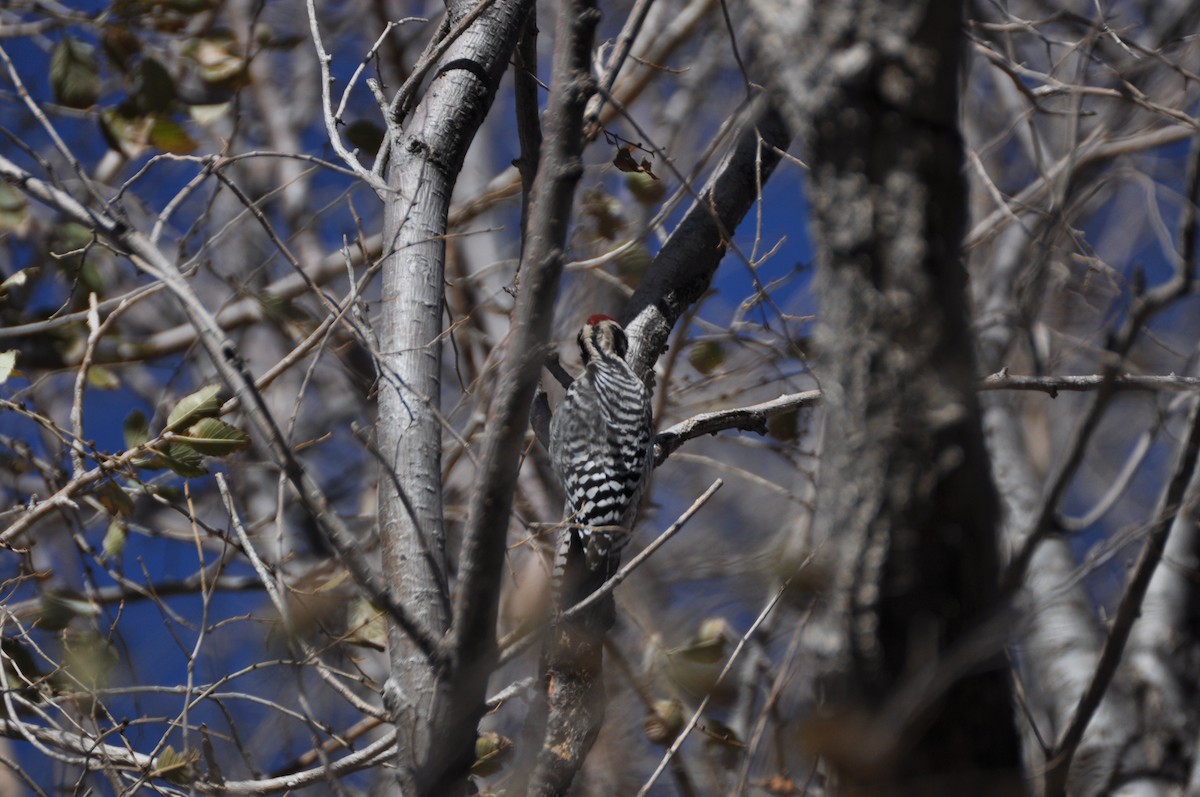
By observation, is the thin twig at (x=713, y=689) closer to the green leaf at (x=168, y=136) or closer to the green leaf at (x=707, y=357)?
the green leaf at (x=707, y=357)

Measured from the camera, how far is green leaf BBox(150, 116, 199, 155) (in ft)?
15.3

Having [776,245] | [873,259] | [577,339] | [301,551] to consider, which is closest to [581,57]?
[873,259]

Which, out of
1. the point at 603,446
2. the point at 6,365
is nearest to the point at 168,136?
the point at 6,365

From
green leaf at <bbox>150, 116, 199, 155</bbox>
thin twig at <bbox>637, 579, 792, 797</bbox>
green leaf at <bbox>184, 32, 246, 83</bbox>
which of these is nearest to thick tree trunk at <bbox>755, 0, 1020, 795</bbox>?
thin twig at <bbox>637, 579, 792, 797</bbox>

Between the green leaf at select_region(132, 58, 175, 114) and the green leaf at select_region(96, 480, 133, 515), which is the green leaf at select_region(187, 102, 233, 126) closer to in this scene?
the green leaf at select_region(132, 58, 175, 114)

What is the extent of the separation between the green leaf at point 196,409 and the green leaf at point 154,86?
2026 millimetres

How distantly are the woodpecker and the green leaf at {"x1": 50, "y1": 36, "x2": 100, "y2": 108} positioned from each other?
8.45 ft

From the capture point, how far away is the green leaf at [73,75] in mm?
4641

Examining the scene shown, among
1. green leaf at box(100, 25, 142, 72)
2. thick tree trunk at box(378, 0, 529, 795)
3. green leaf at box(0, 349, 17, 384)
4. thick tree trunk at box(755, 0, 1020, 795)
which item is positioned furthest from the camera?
green leaf at box(100, 25, 142, 72)

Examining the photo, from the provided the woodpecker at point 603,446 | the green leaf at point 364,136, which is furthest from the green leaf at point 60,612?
the green leaf at point 364,136

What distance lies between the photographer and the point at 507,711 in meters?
5.04

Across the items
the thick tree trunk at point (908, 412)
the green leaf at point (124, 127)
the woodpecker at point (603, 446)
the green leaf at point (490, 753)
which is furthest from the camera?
the green leaf at point (124, 127)

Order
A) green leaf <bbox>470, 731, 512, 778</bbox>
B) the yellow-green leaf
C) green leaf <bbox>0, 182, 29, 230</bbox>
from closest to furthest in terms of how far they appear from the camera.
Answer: green leaf <bbox>470, 731, 512, 778</bbox>
green leaf <bbox>0, 182, 29, 230</bbox>
the yellow-green leaf

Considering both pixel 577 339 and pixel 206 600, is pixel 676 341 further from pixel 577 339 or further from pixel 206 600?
pixel 206 600
